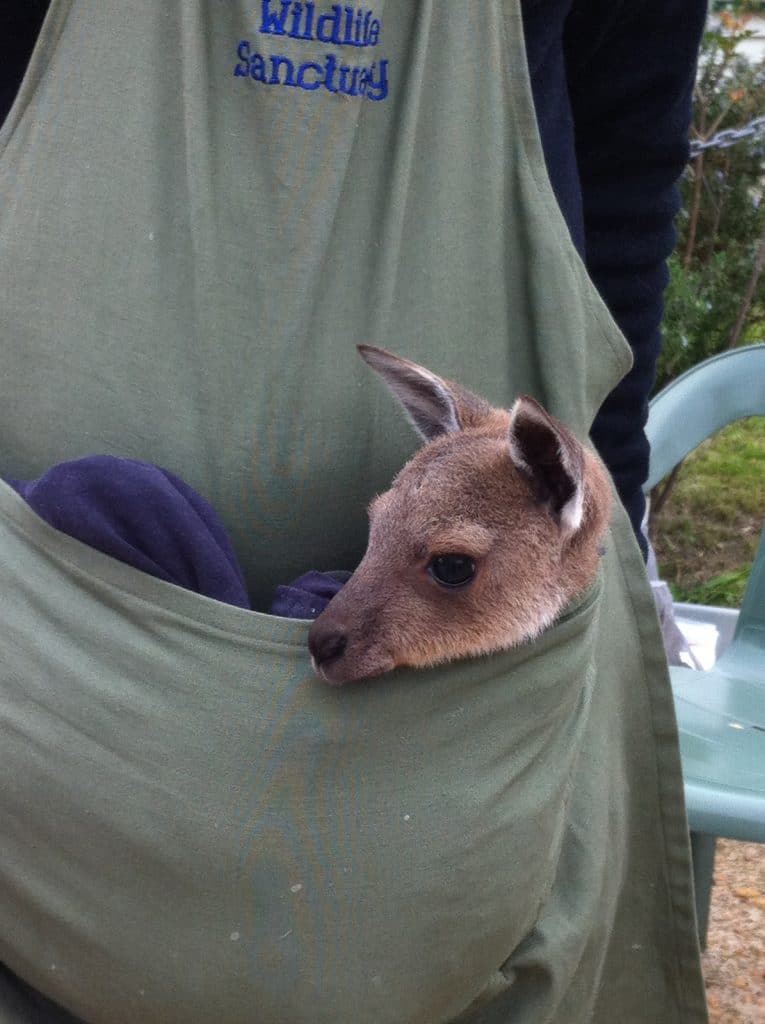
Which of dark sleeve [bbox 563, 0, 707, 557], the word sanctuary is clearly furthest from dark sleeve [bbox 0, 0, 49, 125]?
dark sleeve [bbox 563, 0, 707, 557]

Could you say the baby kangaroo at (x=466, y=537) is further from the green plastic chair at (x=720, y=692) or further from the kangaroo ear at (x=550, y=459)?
the green plastic chair at (x=720, y=692)

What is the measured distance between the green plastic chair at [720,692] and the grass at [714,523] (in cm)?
97

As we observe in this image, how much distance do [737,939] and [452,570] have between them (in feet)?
8.02

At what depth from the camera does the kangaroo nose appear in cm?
150

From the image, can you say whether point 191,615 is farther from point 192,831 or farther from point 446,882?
point 446,882

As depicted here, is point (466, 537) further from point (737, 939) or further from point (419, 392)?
point (737, 939)

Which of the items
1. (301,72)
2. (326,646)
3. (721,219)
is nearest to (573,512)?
(326,646)

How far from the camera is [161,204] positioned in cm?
174

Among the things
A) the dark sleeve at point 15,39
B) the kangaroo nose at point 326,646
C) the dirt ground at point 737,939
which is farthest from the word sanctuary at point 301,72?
the dirt ground at point 737,939

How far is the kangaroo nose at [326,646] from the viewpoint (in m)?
1.50

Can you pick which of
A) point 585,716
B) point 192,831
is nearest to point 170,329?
point 192,831

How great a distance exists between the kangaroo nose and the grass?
412cm

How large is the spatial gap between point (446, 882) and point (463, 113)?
1083 mm

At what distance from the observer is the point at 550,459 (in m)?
1.68
